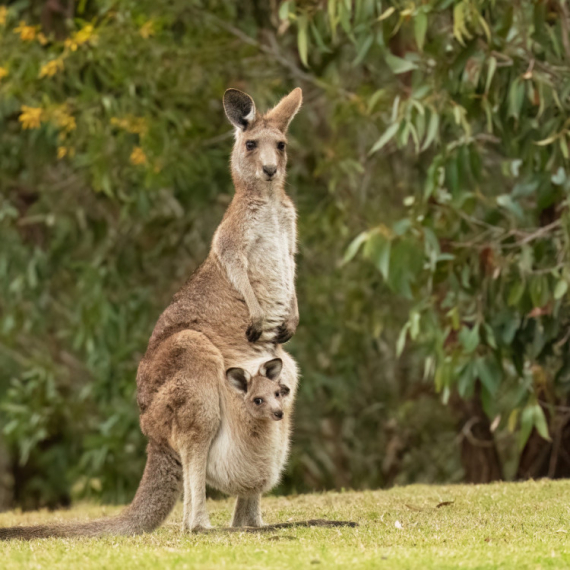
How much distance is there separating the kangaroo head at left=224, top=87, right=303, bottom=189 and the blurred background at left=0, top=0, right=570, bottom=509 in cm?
153

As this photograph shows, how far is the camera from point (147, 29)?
9.61 meters

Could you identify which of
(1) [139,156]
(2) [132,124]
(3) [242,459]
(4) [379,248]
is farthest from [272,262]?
(2) [132,124]

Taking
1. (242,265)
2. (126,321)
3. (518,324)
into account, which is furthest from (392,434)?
(242,265)

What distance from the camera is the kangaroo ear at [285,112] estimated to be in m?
6.02

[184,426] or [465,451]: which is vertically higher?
[184,426]

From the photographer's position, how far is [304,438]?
13.4m

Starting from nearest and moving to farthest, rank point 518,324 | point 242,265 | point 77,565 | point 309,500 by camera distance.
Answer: point 77,565
point 242,265
point 309,500
point 518,324

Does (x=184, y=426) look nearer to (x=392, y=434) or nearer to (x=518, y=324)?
(x=518, y=324)

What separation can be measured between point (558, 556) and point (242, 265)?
2.29 m

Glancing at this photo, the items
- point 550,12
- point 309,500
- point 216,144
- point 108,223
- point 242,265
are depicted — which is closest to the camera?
point 242,265

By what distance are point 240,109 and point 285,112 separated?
0.25m

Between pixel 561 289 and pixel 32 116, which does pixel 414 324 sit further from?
pixel 32 116

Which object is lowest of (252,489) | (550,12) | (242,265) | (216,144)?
(252,489)

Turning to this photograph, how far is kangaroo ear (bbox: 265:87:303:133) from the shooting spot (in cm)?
602
